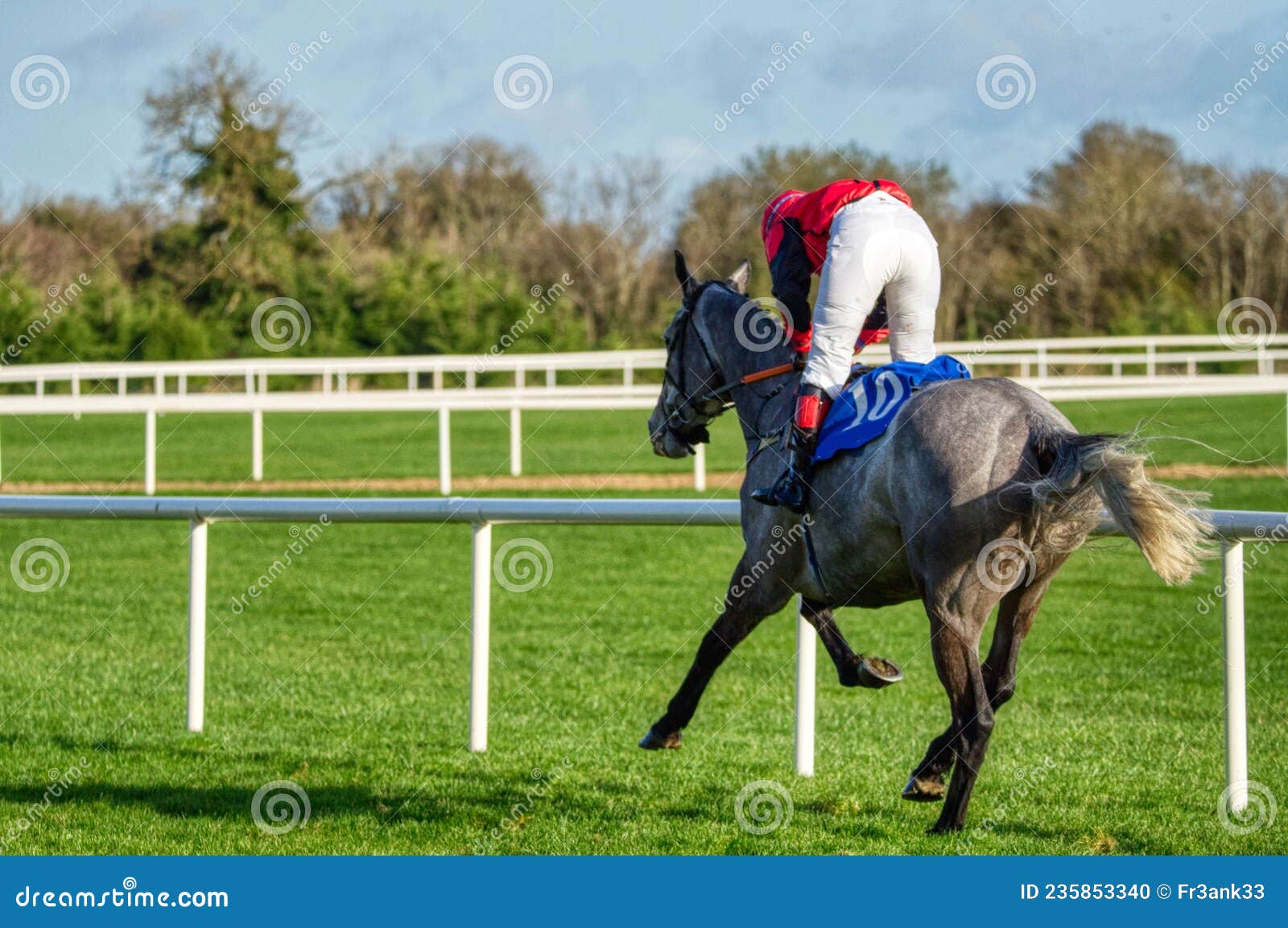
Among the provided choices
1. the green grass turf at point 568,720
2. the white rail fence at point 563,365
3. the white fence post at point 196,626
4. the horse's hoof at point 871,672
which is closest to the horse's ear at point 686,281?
the horse's hoof at point 871,672

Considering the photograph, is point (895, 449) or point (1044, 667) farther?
point (1044, 667)

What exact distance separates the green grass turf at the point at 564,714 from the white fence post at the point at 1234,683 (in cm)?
17

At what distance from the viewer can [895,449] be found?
405 cm

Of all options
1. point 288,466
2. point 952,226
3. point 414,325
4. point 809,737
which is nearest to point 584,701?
point 809,737

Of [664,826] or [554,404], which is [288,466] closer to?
[554,404]

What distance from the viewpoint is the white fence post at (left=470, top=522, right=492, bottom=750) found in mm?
6012

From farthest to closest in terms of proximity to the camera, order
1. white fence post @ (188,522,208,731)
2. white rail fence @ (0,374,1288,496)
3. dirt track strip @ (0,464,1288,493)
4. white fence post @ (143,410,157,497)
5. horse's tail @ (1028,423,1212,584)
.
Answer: white rail fence @ (0,374,1288,496), dirt track strip @ (0,464,1288,493), white fence post @ (143,410,157,497), white fence post @ (188,522,208,731), horse's tail @ (1028,423,1212,584)

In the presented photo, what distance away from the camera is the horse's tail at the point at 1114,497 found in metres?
3.78

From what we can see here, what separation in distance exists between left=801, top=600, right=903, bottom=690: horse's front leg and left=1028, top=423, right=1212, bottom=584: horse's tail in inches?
33.6

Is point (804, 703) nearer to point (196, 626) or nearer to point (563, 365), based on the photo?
point (196, 626)

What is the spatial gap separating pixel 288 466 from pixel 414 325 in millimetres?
12577

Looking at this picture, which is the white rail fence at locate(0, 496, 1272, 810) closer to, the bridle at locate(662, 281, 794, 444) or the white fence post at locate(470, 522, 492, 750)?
the white fence post at locate(470, 522, 492, 750)

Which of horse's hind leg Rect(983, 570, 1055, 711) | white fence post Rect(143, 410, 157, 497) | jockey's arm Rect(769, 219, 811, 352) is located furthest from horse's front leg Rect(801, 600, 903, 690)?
white fence post Rect(143, 410, 157, 497)

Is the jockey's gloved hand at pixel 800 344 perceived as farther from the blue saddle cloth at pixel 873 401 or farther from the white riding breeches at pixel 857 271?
the blue saddle cloth at pixel 873 401
